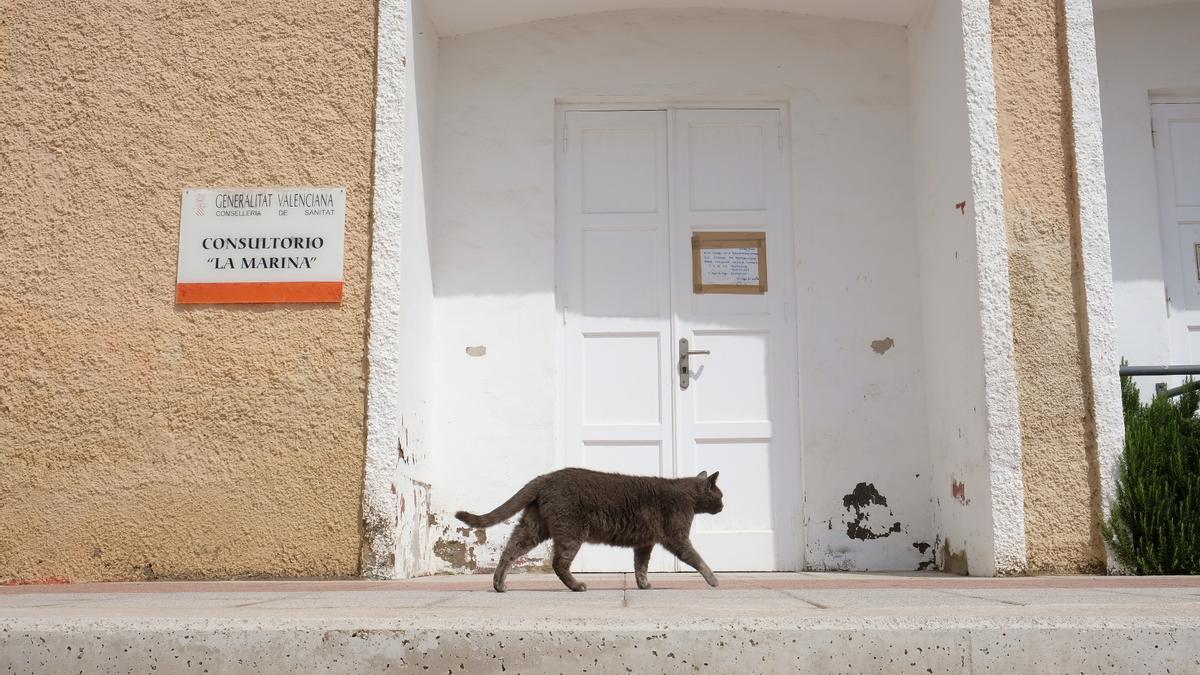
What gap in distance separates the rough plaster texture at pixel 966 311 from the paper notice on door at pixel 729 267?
111 cm

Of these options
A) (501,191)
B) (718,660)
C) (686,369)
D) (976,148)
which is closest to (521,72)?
(501,191)

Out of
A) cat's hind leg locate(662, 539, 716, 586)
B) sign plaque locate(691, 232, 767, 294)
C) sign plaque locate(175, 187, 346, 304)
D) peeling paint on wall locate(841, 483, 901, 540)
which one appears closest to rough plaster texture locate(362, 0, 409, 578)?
sign plaque locate(175, 187, 346, 304)

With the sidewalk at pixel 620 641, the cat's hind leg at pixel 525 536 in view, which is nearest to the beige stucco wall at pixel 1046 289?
the sidewalk at pixel 620 641

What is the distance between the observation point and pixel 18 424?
593 centimetres

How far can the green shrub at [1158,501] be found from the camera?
5.60 m

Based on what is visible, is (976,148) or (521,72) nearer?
(976,148)

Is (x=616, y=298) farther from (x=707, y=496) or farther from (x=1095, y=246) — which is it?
(x=1095, y=246)

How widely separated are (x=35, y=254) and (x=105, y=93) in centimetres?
102

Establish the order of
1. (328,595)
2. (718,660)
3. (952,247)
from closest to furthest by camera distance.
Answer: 1. (718,660)
2. (328,595)
3. (952,247)

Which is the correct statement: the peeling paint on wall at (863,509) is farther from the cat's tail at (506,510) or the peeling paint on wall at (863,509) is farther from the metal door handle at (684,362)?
the cat's tail at (506,510)

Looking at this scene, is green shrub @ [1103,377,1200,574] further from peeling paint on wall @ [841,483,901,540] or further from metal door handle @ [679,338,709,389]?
metal door handle @ [679,338,709,389]

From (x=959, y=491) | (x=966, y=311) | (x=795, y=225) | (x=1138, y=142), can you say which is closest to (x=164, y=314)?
(x=795, y=225)

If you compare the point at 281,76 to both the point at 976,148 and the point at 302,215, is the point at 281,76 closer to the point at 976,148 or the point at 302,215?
the point at 302,215

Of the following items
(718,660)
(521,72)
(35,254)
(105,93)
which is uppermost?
(521,72)
